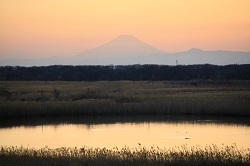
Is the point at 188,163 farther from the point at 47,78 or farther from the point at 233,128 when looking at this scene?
the point at 47,78

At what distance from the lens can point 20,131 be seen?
2878 cm

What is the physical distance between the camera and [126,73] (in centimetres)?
10119

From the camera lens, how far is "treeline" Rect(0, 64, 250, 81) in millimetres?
95562

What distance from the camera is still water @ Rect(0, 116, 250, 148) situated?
77.3 feet

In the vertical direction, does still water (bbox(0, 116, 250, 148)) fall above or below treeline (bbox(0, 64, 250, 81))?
below

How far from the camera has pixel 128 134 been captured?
27188 mm

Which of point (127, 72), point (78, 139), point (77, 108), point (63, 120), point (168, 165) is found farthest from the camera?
point (127, 72)

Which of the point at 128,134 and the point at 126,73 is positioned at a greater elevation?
the point at 126,73

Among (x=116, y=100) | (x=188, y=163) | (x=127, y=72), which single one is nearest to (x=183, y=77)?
(x=127, y=72)

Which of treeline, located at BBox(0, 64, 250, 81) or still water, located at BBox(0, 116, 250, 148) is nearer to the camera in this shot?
still water, located at BBox(0, 116, 250, 148)

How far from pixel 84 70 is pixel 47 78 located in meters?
9.54

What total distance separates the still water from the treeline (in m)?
63.4

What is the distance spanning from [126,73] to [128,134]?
74.2 m

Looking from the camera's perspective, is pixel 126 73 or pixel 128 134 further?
pixel 126 73
